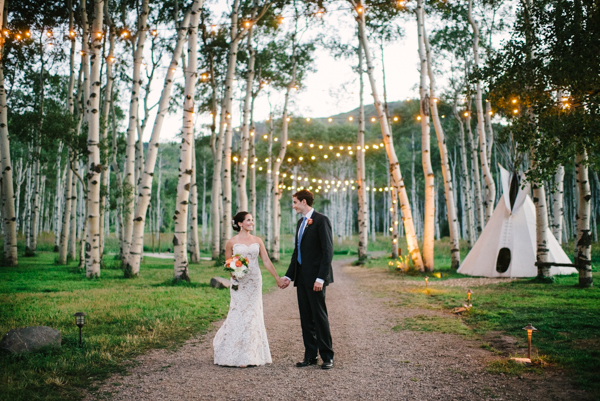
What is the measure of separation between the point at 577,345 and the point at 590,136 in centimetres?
348

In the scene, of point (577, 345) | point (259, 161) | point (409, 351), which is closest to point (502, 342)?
point (577, 345)

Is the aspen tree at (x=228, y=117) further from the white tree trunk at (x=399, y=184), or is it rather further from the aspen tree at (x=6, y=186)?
the aspen tree at (x=6, y=186)

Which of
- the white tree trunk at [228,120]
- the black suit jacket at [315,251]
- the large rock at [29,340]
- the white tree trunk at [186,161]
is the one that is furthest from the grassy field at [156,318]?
the white tree trunk at [228,120]

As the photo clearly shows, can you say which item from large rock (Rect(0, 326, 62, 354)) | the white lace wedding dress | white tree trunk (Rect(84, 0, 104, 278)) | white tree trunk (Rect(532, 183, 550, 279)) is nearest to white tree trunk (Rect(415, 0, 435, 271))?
white tree trunk (Rect(532, 183, 550, 279))

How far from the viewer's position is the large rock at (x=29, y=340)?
4.89 metres

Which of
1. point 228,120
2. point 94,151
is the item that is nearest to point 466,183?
point 228,120

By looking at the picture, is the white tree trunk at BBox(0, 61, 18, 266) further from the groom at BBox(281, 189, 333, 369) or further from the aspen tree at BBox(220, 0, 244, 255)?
the groom at BBox(281, 189, 333, 369)

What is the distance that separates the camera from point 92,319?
7.18 metres

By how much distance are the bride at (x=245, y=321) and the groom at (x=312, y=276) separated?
1.12 feet

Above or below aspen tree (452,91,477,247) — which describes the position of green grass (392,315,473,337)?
below

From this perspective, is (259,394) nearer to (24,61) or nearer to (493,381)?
(493,381)

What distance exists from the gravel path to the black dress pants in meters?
0.22

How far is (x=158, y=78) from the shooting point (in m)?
22.3

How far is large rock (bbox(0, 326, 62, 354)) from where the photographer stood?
4895 millimetres
